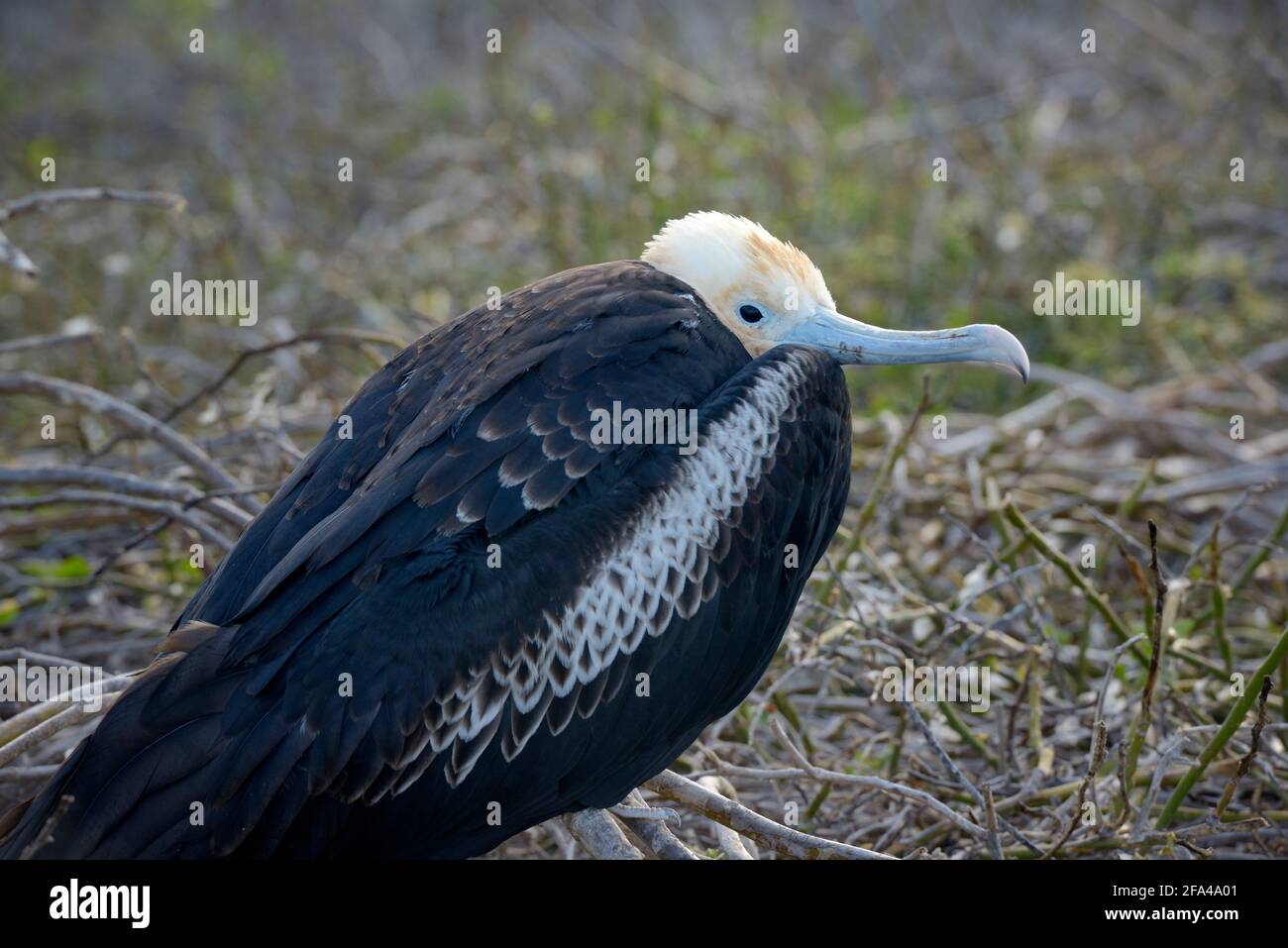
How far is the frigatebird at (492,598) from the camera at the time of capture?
2.66 m

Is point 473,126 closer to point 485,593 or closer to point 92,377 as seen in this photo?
point 92,377

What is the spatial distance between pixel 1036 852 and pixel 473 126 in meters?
5.69

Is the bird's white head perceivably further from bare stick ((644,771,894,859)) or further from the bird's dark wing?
bare stick ((644,771,894,859))

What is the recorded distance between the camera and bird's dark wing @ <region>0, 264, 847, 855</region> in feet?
8.70

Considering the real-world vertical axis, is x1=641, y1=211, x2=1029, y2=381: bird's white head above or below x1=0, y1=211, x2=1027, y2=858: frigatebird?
above

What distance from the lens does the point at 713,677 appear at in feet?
10.0

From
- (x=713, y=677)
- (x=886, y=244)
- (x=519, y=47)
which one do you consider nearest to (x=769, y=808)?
(x=713, y=677)

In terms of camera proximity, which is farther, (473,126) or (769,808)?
(473,126)

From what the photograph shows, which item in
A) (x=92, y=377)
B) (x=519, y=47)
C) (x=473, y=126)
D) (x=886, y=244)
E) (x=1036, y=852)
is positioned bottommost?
(x=1036, y=852)

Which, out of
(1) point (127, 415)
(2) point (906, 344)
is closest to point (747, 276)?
(2) point (906, 344)

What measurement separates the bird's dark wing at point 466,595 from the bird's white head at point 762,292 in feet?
0.79

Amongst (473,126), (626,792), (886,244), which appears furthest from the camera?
(473,126)

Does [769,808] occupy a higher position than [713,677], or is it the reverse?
[713,677]

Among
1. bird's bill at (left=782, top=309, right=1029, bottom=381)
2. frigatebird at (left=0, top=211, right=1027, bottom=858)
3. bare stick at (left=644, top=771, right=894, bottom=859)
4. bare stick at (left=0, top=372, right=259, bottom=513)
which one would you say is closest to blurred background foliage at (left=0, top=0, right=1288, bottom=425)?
bare stick at (left=0, top=372, right=259, bottom=513)
